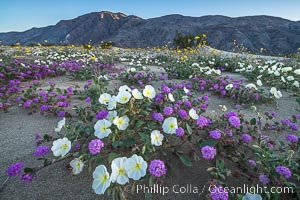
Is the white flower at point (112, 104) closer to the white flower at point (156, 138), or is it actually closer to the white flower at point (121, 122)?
the white flower at point (121, 122)

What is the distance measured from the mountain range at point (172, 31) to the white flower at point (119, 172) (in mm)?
33417

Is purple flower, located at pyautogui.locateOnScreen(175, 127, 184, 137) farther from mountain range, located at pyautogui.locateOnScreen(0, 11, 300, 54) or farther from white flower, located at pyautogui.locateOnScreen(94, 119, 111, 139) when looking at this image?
mountain range, located at pyautogui.locateOnScreen(0, 11, 300, 54)

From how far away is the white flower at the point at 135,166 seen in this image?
1349 millimetres

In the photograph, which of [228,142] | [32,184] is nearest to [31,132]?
[32,184]

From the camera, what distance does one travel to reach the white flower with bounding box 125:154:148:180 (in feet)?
4.42

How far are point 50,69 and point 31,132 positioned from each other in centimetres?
387

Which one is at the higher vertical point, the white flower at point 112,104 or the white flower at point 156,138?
the white flower at point 112,104

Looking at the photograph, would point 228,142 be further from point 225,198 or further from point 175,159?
point 225,198

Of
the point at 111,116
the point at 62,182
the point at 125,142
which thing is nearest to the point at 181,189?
the point at 125,142

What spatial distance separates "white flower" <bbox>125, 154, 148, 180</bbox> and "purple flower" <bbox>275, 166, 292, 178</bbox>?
0.95 meters

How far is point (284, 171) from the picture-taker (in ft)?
4.83

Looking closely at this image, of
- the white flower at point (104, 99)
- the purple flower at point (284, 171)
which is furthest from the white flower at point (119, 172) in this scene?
the purple flower at point (284, 171)

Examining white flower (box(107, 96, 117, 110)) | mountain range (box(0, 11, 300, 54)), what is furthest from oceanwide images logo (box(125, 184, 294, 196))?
mountain range (box(0, 11, 300, 54))

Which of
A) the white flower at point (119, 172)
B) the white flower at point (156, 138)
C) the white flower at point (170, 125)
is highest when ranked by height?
the white flower at point (170, 125)
